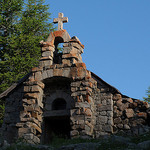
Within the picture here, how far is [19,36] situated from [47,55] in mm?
6768

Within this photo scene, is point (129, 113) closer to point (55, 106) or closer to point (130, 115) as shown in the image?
point (130, 115)

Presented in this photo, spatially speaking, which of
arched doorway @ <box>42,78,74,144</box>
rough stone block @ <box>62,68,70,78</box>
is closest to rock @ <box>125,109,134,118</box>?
arched doorway @ <box>42,78,74,144</box>

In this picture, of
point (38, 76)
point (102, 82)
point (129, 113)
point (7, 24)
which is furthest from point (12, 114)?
point (7, 24)

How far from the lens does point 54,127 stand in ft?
42.4

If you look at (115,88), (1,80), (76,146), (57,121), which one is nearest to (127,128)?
(115,88)

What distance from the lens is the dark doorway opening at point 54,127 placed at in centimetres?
1232

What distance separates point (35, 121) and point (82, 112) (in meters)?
1.78

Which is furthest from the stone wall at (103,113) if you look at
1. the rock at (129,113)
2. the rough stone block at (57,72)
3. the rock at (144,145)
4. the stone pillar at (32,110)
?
the rock at (144,145)

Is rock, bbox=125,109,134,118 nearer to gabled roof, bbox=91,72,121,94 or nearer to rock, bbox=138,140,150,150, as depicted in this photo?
gabled roof, bbox=91,72,121,94

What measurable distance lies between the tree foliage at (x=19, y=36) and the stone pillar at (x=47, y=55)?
4797 mm

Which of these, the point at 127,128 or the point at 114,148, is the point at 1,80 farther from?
the point at 114,148

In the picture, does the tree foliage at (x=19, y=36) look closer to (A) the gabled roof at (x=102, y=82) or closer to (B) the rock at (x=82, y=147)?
(A) the gabled roof at (x=102, y=82)

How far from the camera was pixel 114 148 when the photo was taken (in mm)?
8453

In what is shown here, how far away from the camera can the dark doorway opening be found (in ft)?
40.4
